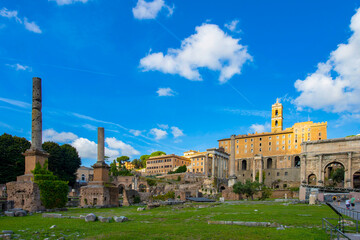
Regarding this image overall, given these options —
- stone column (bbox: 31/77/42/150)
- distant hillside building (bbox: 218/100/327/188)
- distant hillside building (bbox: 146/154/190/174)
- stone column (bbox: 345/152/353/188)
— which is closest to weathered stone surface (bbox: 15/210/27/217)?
stone column (bbox: 31/77/42/150)

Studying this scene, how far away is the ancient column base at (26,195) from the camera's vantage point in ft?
74.6

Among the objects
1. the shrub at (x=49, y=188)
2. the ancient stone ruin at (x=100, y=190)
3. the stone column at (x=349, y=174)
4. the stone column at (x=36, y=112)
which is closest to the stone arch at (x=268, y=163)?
the stone column at (x=349, y=174)

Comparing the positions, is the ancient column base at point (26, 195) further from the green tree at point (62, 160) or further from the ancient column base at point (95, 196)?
the green tree at point (62, 160)

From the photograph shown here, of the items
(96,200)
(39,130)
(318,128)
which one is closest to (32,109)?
(39,130)

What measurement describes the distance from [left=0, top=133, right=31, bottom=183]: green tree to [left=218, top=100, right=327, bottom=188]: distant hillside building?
59018 millimetres

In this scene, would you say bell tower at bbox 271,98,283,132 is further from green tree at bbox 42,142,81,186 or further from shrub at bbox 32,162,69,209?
shrub at bbox 32,162,69,209

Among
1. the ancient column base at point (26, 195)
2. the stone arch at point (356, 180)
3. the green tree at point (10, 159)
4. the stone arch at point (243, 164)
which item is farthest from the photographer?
the stone arch at point (243, 164)

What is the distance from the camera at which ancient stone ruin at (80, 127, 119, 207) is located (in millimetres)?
29562

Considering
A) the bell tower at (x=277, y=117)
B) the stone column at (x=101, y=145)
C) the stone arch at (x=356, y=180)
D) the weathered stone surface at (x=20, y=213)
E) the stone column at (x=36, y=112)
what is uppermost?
the bell tower at (x=277, y=117)

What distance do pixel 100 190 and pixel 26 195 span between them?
7.84 m

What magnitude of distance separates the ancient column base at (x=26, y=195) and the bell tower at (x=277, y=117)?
83941 mm

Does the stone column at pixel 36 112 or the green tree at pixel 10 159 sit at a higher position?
the stone column at pixel 36 112

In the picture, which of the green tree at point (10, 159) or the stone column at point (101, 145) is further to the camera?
the green tree at point (10, 159)

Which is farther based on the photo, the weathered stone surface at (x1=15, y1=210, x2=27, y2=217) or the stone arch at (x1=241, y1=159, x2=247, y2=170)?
the stone arch at (x1=241, y1=159, x2=247, y2=170)
